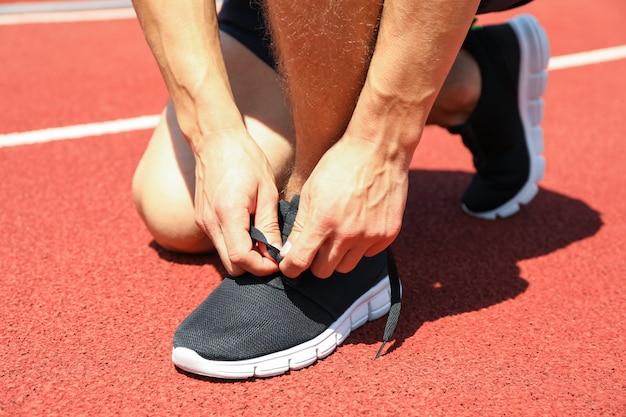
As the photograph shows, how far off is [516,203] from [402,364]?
817 millimetres

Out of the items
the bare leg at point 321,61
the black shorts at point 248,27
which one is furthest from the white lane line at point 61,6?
the bare leg at point 321,61

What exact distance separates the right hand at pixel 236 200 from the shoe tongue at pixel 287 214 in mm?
25

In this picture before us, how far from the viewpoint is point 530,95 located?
1.90 metres

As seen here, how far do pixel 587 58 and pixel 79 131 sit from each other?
2649mm

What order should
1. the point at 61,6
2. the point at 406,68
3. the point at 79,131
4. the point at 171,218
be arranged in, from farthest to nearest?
the point at 61,6 < the point at 79,131 < the point at 171,218 < the point at 406,68

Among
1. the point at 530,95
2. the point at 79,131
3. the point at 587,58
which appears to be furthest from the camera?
the point at 587,58

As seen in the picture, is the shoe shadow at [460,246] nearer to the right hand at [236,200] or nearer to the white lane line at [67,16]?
the right hand at [236,200]

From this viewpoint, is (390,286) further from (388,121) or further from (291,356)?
(388,121)

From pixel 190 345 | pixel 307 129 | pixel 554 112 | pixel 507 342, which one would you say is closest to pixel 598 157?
pixel 554 112

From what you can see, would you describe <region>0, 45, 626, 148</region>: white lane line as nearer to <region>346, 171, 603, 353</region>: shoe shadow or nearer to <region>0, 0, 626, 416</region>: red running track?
<region>0, 0, 626, 416</region>: red running track

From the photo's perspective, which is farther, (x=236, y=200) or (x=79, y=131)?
(x=79, y=131)

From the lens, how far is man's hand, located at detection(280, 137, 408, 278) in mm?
1184

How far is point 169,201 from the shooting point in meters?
1.65

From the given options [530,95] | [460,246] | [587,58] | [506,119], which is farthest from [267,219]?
[587,58]
